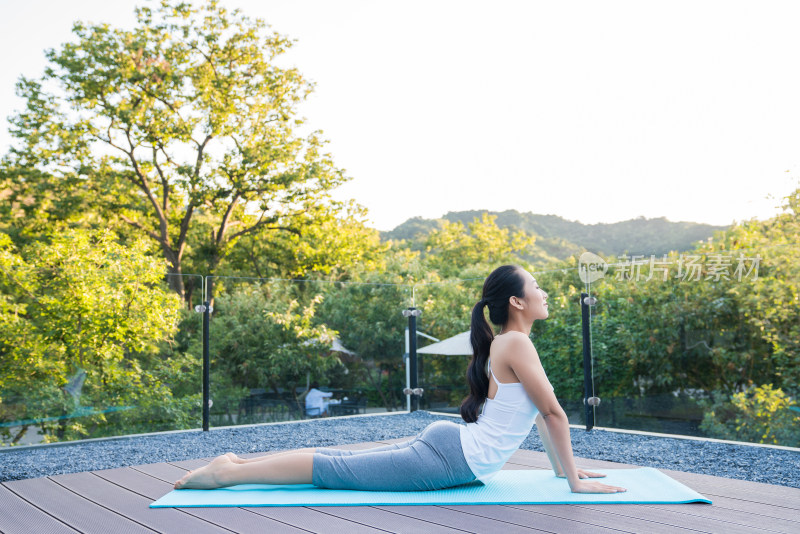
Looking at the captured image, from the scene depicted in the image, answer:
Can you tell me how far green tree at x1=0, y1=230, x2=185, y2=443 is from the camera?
4605 millimetres

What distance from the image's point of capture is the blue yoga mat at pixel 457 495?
2.36 m

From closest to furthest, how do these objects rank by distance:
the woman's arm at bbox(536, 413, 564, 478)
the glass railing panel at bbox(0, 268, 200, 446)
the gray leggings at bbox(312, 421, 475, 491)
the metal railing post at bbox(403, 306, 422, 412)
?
1. the gray leggings at bbox(312, 421, 475, 491)
2. the woman's arm at bbox(536, 413, 564, 478)
3. the glass railing panel at bbox(0, 268, 200, 446)
4. the metal railing post at bbox(403, 306, 422, 412)

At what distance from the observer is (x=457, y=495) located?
248 centimetres

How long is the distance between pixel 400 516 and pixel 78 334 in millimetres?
3570

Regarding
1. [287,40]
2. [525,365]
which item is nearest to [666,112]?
[287,40]

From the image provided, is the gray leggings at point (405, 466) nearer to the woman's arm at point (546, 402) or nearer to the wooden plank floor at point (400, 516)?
the wooden plank floor at point (400, 516)

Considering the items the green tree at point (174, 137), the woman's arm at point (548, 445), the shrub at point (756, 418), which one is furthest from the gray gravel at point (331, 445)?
the green tree at point (174, 137)

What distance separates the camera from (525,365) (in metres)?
2.41

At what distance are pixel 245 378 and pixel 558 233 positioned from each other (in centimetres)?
2096

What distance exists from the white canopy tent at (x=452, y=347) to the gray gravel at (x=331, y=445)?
2.41ft

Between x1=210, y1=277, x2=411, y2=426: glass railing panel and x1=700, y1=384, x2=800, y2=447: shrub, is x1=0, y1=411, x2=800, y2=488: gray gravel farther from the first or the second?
x1=210, y1=277, x2=411, y2=426: glass railing panel

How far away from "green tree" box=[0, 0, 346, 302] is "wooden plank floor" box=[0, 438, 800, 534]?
44.0ft

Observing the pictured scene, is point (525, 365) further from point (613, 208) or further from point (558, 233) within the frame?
point (558, 233)

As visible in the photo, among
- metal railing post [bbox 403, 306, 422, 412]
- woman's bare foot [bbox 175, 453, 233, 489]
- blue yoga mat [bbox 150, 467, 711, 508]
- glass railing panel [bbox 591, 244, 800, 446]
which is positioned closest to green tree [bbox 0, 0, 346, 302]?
metal railing post [bbox 403, 306, 422, 412]
